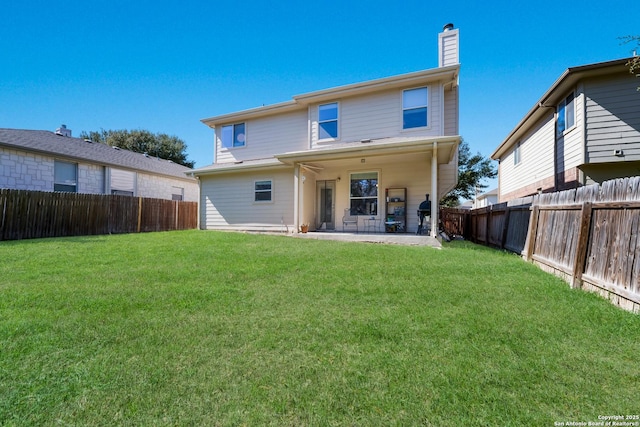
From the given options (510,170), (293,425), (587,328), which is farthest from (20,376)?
(510,170)

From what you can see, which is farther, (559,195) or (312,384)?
(559,195)

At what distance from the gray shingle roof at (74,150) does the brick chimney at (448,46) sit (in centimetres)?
1278

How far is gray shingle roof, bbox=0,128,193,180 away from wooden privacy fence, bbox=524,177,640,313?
14803 mm

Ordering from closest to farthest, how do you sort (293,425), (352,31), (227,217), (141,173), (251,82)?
(293,425), (352,31), (227,217), (251,82), (141,173)

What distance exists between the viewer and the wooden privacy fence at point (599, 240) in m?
3.09

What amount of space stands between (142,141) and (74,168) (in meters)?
19.0

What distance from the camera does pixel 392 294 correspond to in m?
3.56

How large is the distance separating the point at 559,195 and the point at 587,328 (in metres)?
3.16

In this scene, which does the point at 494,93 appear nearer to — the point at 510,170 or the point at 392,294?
the point at 510,170

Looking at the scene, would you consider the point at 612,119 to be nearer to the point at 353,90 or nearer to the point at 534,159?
the point at 534,159

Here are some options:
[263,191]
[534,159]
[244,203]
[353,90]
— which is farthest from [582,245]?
[244,203]

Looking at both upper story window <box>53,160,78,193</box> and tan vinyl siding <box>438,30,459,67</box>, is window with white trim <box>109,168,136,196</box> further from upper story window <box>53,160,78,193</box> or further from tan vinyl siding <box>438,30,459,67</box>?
tan vinyl siding <box>438,30,459,67</box>

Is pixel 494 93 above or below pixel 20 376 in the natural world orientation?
above

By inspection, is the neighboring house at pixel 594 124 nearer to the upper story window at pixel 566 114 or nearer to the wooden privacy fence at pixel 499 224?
the upper story window at pixel 566 114
